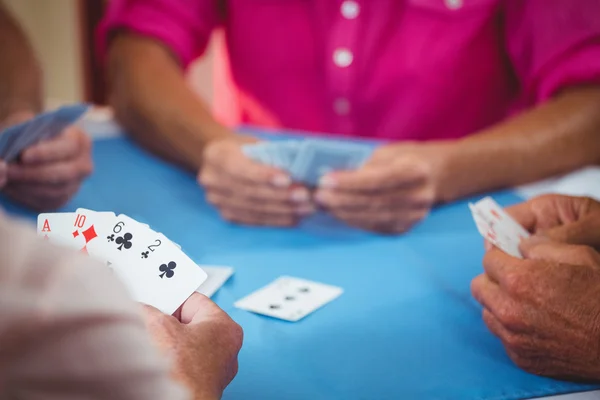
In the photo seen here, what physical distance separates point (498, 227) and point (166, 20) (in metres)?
1.57

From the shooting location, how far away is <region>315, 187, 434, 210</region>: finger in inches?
62.0

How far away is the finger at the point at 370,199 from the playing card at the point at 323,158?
52 mm

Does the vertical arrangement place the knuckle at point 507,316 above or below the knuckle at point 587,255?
below

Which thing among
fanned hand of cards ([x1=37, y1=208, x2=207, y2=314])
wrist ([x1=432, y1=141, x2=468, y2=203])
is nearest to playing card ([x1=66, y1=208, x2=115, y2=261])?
fanned hand of cards ([x1=37, y1=208, x2=207, y2=314])

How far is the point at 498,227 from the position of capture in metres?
1.17

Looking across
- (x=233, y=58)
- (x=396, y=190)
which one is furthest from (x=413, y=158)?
(x=233, y=58)

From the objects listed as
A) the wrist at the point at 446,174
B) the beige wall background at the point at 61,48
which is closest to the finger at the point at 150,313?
the wrist at the point at 446,174

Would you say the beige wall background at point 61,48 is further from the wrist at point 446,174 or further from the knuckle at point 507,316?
the knuckle at point 507,316

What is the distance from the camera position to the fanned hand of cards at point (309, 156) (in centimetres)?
151

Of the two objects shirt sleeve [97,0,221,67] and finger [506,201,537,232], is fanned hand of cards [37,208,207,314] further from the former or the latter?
shirt sleeve [97,0,221,67]

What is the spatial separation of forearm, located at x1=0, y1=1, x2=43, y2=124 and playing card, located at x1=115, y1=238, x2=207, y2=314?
1391mm

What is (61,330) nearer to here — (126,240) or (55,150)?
(126,240)

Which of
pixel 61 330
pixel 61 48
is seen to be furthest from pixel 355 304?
pixel 61 48

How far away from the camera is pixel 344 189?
62.2 inches
